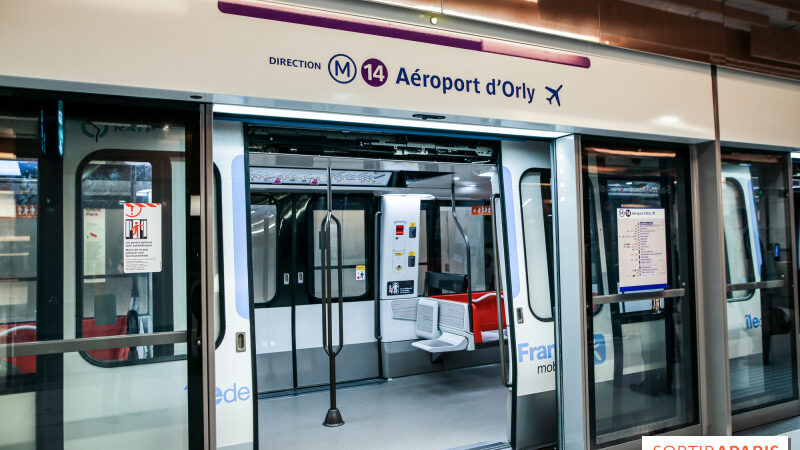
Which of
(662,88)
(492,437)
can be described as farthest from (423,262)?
(662,88)

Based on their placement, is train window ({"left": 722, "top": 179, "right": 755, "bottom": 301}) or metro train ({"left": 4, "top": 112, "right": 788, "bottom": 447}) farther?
train window ({"left": 722, "top": 179, "right": 755, "bottom": 301})

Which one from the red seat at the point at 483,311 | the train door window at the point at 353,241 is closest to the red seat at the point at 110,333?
the train door window at the point at 353,241

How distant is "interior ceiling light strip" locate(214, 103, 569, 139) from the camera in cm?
277

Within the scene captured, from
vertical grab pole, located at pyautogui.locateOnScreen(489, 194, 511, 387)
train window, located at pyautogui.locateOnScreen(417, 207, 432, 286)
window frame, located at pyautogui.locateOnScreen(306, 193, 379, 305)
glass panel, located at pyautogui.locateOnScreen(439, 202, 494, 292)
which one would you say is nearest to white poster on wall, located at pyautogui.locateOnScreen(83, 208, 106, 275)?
vertical grab pole, located at pyautogui.locateOnScreen(489, 194, 511, 387)

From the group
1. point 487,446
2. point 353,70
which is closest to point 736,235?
point 487,446

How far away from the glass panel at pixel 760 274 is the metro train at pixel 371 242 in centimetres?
2

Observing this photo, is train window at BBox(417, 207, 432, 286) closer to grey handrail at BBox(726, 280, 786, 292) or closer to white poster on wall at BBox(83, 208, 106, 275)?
grey handrail at BBox(726, 280, 786, 292)

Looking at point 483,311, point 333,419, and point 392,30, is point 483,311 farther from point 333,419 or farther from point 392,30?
point 392,30

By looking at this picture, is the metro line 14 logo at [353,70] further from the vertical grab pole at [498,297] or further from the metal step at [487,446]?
the metal step at [487,446]

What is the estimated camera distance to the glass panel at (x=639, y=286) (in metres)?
3.65

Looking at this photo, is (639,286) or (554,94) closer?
(554,94)

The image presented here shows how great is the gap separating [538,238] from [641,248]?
739 millimetres

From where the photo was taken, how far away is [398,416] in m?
4.91

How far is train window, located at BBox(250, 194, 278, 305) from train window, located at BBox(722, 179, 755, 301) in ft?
14.5
